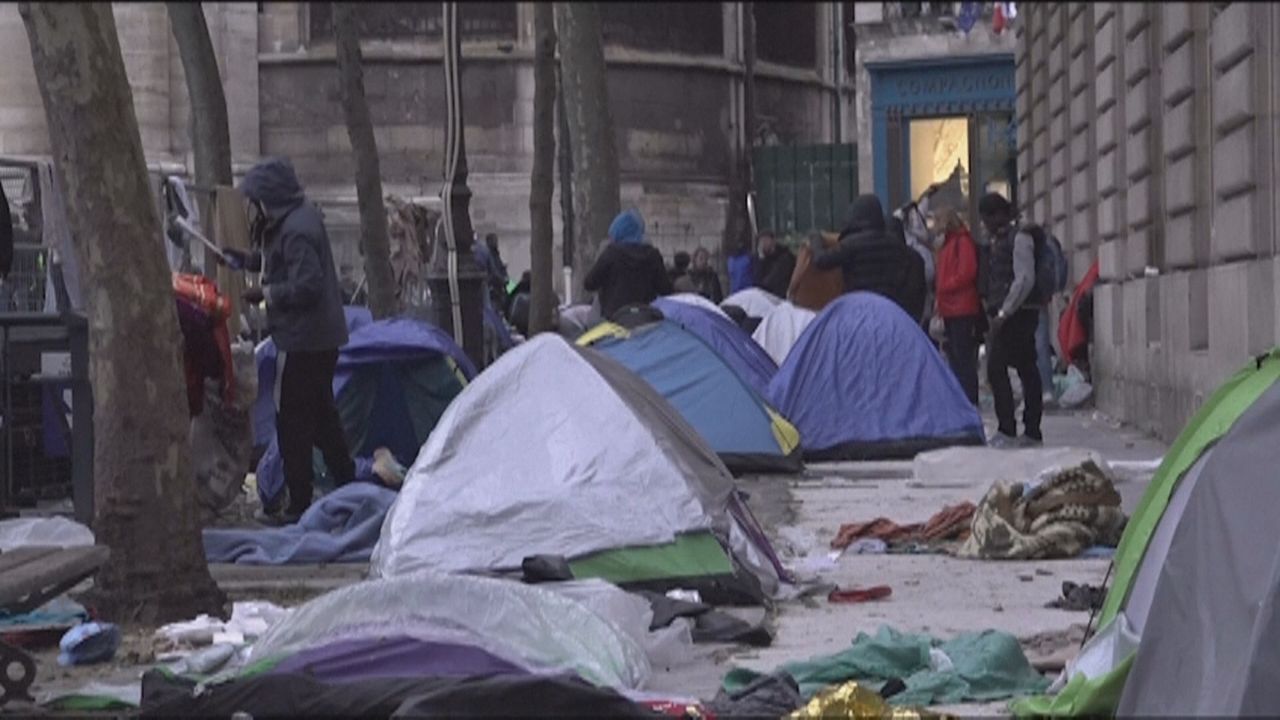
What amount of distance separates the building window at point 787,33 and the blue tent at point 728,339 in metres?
30.8

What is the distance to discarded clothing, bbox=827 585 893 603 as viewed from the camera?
10703 millimetres

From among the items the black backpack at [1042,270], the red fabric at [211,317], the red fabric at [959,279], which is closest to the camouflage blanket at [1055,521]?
the red fabric at [211,317]

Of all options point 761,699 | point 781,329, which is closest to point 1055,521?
point 761,699

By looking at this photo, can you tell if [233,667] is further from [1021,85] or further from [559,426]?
[1021,85]

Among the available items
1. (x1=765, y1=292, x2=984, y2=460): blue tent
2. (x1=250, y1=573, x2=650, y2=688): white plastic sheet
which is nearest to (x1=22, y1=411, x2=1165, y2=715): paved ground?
(x1=250, y1=573, x2=650, y2=688): white plastic sheet

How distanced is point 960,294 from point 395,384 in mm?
5983

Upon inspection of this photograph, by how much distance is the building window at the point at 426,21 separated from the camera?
4512 centimetres

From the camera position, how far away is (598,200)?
2961 centimetres

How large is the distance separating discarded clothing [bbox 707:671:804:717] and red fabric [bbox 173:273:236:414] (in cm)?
588

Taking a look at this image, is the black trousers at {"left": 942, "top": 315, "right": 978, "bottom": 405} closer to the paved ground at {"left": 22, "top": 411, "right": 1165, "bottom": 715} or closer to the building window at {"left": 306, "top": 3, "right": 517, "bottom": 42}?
the paved ground at {"left": 22, "top": 411, "right": 1165, "bottom": 715}

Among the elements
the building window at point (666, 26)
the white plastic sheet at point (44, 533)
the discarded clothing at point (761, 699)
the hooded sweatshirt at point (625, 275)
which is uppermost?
the building window at point (666, 26)

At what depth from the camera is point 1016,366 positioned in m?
19.1

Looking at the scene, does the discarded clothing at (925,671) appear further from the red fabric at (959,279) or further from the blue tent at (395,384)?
the red fabric at (959,279)

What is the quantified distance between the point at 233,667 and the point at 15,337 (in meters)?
5.32
